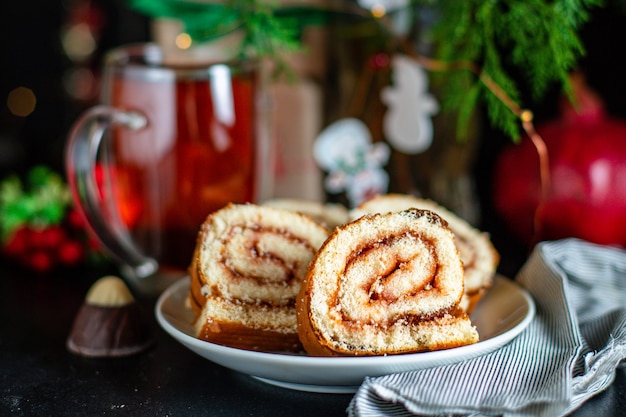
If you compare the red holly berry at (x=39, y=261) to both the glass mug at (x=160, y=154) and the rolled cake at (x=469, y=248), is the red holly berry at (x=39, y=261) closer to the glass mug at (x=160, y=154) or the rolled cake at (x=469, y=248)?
the glass mug at (x=160, y=154)

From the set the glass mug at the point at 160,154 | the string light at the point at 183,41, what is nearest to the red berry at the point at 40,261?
the glass mug at the point at 160,154

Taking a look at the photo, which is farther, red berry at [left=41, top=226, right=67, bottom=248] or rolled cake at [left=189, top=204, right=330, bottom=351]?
red berry at [left=41, top=226, right=67, bottom=248]

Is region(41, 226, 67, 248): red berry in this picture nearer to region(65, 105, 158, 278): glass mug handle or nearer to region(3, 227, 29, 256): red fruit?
region(3, 227, 29, 256): red fruit

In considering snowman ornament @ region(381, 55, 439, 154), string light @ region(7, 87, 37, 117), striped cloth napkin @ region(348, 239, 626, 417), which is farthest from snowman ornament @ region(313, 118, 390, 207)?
string light @ region(7, 87, 37, 117)

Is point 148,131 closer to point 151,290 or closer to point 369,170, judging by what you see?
point 151,290

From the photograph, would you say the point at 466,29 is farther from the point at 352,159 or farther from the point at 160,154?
the point at 160,154
